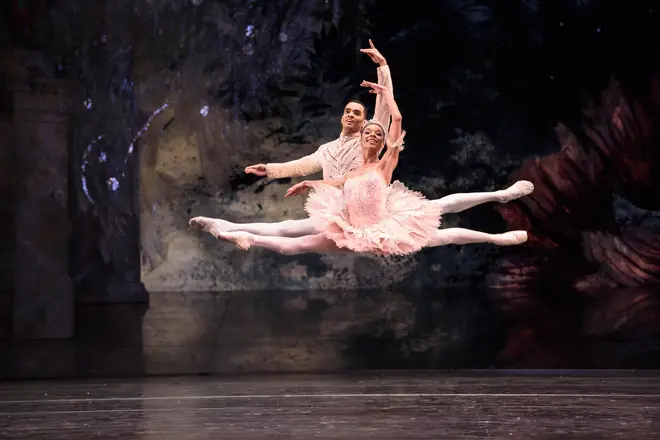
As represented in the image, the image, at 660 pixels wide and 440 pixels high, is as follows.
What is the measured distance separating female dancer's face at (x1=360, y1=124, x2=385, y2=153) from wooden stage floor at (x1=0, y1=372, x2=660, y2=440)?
1158 millimetres

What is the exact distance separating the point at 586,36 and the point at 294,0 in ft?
7.11

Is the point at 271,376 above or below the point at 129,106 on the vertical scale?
below

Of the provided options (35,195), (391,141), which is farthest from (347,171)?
(35,195)

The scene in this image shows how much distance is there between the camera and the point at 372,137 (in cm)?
486

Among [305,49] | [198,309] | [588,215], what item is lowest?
[198,309]

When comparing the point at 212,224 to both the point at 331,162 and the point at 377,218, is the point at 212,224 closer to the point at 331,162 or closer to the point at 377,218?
the point at 377,218

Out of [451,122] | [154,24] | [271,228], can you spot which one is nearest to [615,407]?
[271,228]

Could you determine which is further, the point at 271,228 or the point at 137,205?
the point at 137,205

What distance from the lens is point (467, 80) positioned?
7.64 meters

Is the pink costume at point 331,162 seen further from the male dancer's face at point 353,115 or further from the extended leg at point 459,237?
the extended leg at point 459,237

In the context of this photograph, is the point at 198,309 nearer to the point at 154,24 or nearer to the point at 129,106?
the point at 129,106

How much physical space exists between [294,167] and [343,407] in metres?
1.60

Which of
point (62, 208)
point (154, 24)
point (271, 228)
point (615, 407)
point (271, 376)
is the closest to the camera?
point (615, 407)

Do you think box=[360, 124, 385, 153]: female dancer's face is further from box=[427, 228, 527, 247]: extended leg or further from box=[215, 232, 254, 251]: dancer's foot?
box=[215, 232, 254, 251]: dancer's foot
